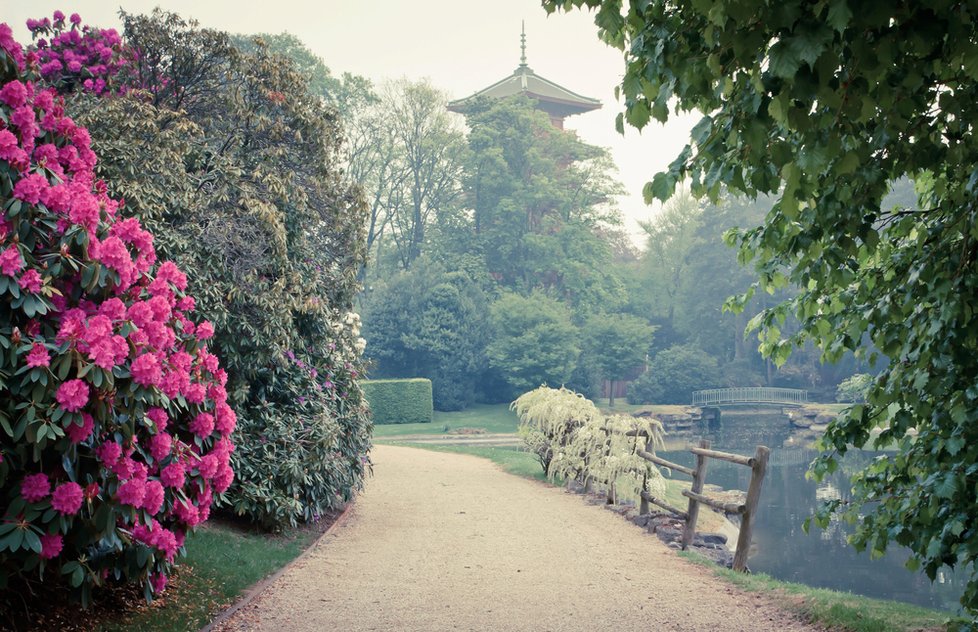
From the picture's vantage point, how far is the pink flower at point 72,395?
3604 mm

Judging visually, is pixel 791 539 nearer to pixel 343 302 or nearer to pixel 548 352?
pixel 343 302

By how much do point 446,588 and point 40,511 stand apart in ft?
11.4

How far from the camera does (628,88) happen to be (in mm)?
3127

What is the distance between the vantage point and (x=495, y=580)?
6836 mm

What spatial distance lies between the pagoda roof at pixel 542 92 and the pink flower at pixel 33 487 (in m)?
40.2

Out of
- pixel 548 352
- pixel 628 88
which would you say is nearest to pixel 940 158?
pixel 628 88

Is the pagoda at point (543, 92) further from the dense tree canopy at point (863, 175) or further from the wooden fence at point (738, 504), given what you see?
the dense tree canopy at point (863, 175)

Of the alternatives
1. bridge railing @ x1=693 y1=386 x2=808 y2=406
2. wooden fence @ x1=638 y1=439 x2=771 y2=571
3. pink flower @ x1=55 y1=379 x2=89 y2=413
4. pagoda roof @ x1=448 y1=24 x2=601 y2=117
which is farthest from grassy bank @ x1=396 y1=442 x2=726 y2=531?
pagoda roof @ x1=448 y1=24 x2=601 y2=117

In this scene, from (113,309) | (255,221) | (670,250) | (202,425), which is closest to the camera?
(113,309)

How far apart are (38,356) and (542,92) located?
1639 inches

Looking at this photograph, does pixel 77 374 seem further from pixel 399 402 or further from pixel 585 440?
pixel 399 402

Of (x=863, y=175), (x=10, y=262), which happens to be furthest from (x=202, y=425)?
(x=863, y=175)

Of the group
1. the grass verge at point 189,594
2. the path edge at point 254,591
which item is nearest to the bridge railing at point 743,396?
the path edge at point 254,591

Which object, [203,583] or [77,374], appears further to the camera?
[203,583]
